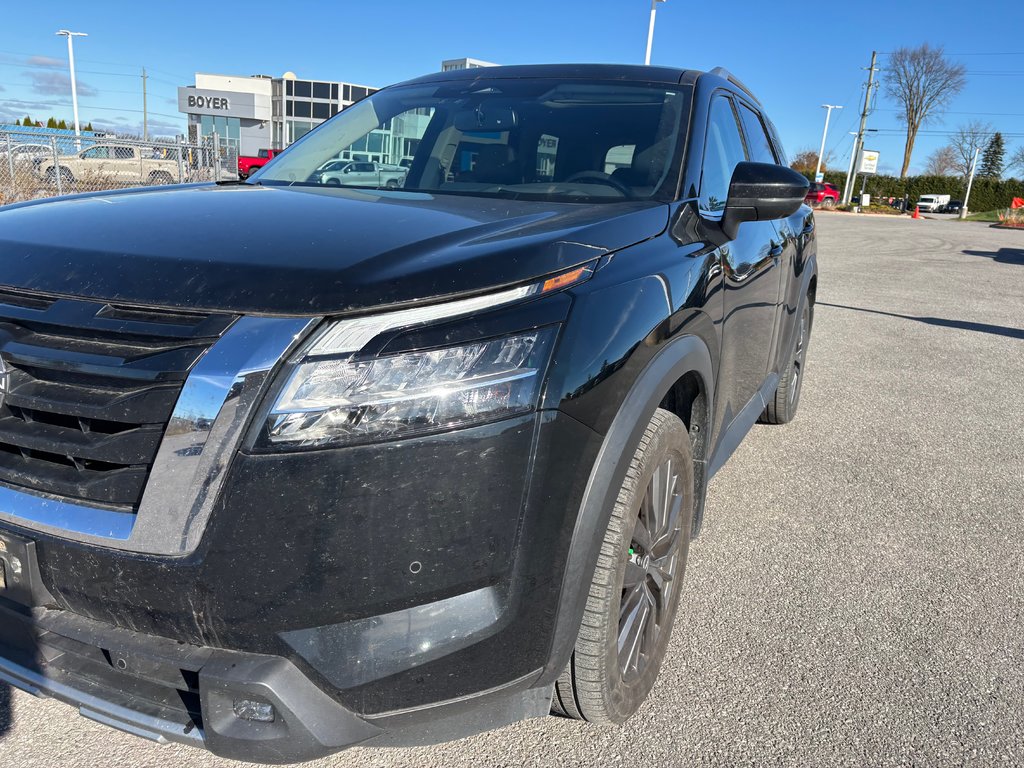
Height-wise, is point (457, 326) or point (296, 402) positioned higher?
point (457, 326)

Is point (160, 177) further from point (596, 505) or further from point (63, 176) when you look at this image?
point (596, 505)

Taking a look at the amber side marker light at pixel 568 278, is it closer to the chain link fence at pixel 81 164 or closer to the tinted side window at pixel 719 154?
the tinted side window at pixel 719 154

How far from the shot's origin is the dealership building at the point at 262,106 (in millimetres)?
48094

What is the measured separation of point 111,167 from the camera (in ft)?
54.9

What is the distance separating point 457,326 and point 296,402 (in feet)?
1.09

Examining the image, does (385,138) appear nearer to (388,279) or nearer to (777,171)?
(777,171)

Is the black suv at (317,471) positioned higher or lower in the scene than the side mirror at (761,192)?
lower

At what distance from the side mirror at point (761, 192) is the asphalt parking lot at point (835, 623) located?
4.57 feet

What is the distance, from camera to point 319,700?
1544 mm

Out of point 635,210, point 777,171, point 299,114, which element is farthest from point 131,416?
point 299,114

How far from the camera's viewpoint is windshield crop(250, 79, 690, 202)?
280 cm

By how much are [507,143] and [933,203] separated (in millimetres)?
71259

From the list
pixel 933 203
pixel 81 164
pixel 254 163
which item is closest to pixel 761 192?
pixel 254 163

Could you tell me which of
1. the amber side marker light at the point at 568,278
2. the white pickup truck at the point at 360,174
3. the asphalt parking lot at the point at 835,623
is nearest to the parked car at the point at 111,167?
the white pickup truck at the point at 360,174
